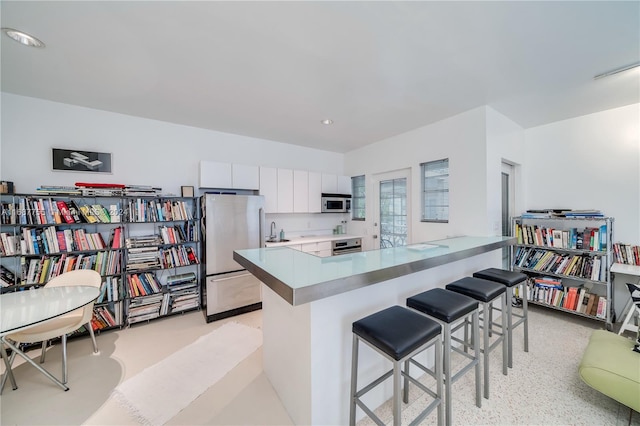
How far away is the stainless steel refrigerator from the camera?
10.2ft

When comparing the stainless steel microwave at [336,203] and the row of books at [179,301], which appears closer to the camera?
the row of books at [179,301]

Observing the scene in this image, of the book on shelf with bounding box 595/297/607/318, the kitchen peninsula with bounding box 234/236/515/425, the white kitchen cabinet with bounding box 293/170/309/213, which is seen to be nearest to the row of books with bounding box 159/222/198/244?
the white kitchen cabinet with bounding box 293/170/309/213

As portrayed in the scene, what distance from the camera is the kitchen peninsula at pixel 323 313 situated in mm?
1259

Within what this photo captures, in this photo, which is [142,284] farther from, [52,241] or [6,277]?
[6,277]

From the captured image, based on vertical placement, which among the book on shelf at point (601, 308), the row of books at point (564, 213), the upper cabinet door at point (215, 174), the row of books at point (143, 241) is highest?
the upper cabinet door at point (215, 174)

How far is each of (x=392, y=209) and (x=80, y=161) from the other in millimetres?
4489

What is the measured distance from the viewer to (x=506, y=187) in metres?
3.69

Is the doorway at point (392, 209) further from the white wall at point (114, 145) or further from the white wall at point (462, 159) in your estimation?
the white wall at point (114, 145)

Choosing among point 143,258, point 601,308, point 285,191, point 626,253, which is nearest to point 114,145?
point 143,258

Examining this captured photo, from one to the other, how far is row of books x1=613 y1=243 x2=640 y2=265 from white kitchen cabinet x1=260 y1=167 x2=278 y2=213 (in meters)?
4.62

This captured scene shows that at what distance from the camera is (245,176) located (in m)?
3.71

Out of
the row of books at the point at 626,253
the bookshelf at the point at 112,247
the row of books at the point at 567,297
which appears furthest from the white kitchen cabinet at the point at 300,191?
the row of books at the point at 626,253

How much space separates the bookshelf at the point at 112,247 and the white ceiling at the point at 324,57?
4.10 feet

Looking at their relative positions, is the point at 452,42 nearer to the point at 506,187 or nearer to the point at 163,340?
the point at 506,187
